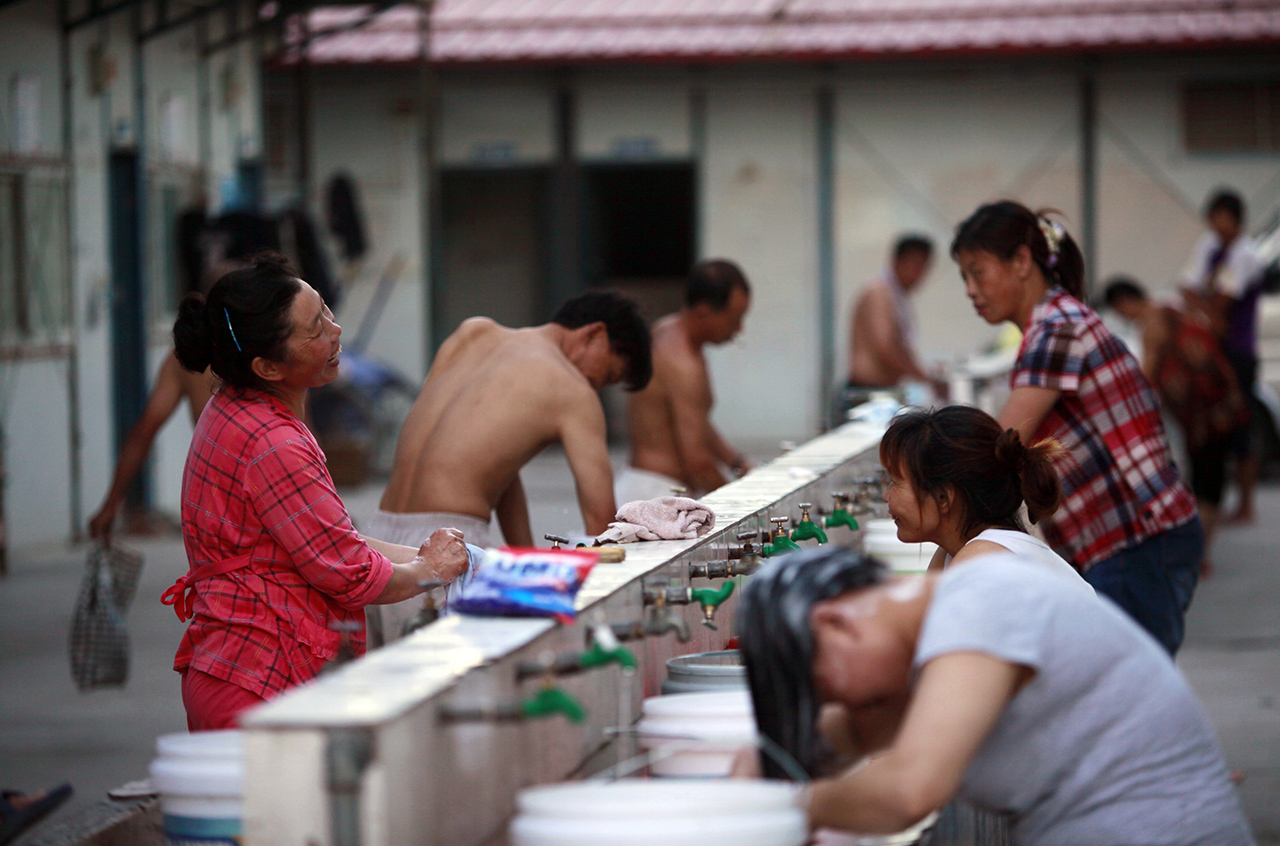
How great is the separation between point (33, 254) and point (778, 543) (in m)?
8.38

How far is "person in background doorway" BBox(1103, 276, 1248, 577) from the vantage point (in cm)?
1043

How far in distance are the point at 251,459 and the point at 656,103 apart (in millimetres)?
14648

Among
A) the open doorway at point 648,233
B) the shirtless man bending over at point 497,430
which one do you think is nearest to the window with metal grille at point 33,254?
the shirtless man bending over at point 497,430

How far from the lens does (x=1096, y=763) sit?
251cm

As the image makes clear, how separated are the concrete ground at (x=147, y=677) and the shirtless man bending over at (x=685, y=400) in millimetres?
1484

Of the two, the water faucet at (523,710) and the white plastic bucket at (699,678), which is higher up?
the water faucet at (523,710)

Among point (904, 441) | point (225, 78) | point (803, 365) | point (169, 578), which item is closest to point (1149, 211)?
point (803, 365)

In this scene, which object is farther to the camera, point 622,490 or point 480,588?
point 622,490

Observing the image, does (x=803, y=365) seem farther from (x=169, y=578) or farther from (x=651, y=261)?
(x=169, y=578)

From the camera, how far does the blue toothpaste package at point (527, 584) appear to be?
266 centimetres

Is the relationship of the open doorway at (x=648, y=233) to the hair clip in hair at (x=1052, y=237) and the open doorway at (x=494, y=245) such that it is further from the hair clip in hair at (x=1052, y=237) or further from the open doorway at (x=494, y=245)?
the hair clip in hair at (x=1052, y=237)

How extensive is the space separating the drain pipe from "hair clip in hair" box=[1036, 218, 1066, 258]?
3.39 metres

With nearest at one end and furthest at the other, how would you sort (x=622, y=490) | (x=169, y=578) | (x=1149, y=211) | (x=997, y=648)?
(x=997, y=648) < (x=622, y=490) < (x=169, y=578) < (x=1149, y=211)

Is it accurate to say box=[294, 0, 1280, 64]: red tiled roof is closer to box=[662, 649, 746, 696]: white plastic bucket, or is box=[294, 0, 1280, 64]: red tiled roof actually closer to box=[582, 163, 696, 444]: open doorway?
box=[582, 163, 696, 444]: open doorway
